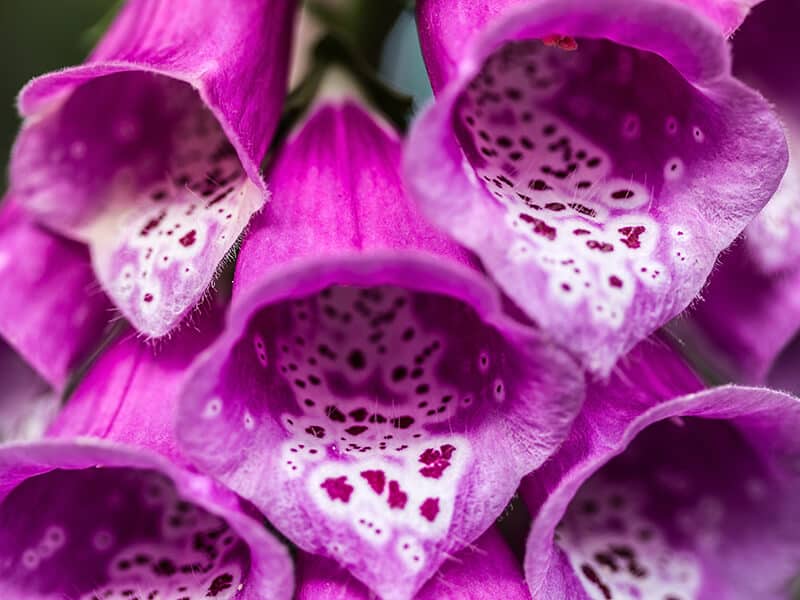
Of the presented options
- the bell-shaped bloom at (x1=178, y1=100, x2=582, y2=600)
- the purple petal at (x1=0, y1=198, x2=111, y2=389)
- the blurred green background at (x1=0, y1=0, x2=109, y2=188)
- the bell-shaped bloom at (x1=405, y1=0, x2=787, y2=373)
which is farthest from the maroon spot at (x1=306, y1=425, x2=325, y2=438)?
the blurred green background at (x1=0, y1=0, x2=109, y2=188)

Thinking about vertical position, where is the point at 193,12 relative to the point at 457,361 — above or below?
above

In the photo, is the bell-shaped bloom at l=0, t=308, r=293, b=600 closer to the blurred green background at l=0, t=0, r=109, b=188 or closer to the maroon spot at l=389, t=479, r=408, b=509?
the maroon spot at l=389, t=479, r=408, b=509

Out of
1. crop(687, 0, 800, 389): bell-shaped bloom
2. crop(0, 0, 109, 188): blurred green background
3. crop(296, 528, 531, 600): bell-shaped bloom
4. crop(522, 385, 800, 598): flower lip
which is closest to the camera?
crop(296, 528, 531, 600): bell-shaped bloom

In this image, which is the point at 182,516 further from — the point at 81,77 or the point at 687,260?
the point at 687,260

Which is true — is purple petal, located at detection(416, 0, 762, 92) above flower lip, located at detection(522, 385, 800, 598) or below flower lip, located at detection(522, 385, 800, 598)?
above

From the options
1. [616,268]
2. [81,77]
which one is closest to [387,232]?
[616,268]

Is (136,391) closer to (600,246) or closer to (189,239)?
(189,239)
